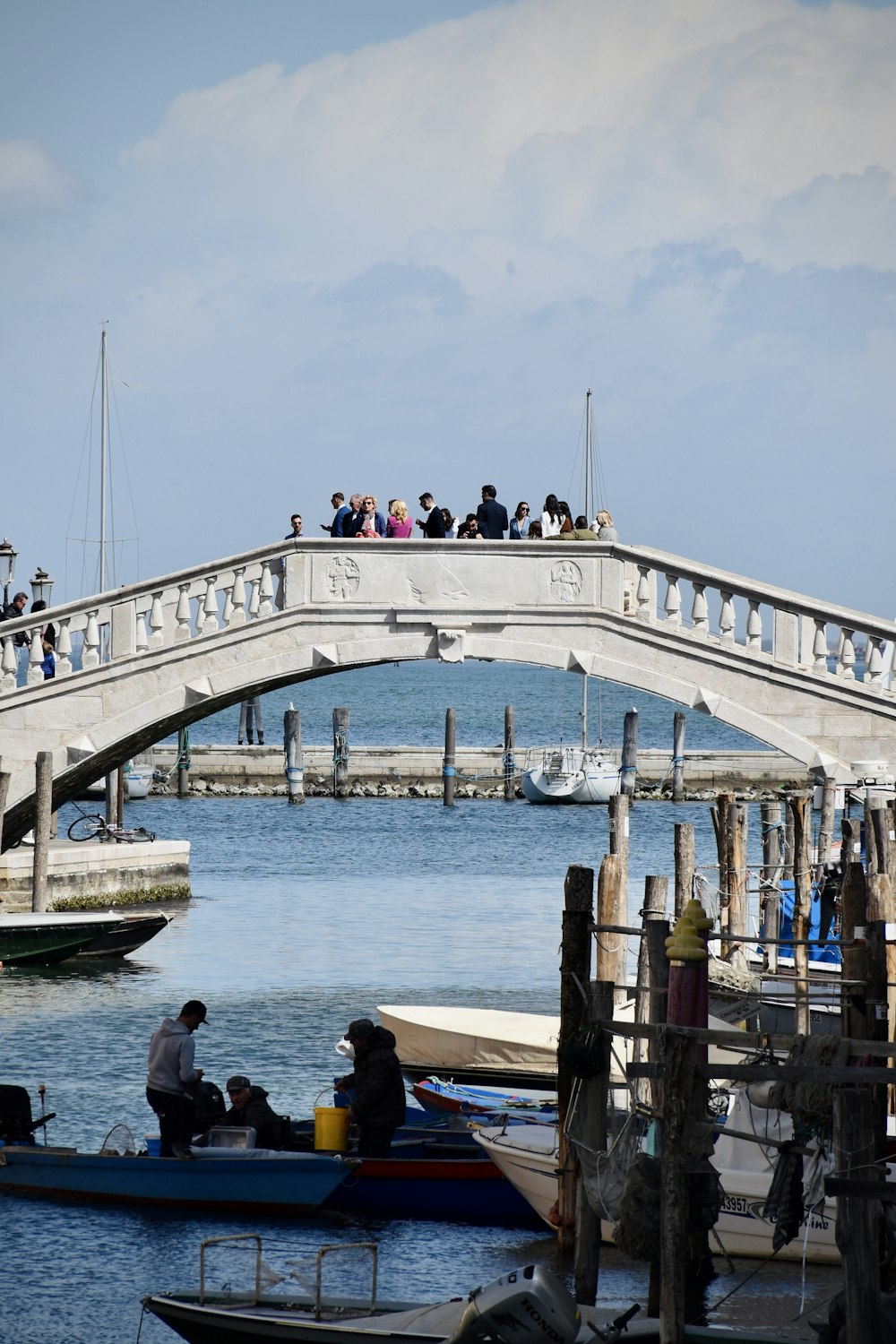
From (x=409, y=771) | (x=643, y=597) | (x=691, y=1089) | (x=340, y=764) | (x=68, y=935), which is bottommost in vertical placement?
(x=68, y=935)

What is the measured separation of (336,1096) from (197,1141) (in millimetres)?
1139

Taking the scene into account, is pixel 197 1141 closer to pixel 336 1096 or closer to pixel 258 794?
pixel 336 1096

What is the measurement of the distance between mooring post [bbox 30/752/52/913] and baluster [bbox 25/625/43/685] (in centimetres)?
69

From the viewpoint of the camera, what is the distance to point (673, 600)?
15945 mm

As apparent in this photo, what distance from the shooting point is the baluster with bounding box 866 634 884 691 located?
50.5ft

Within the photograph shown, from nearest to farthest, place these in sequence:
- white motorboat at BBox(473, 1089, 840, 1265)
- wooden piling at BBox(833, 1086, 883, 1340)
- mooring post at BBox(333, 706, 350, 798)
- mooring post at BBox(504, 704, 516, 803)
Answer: wooden piling at BBox(833, 1086, 883, 1340) < white motorboat at BBox(473, 1089, 840, 1265) < mooring post at BBox(333, 706, 350, 798) < mooring post at BBox(504, 704, 516, 803)

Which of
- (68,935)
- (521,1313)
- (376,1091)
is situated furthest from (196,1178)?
(68,935)

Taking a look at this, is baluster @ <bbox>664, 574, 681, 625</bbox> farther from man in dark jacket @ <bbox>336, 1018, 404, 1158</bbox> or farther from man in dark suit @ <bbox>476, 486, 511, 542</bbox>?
man in dark jacket @ <bbox>336, 1018, 404, 1158</bbox>

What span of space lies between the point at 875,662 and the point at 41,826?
27.9ft

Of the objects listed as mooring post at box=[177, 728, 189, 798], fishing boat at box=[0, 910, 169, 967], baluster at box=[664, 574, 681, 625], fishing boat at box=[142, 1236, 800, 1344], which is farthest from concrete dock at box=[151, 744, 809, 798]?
fishing boat at box=[142, 1236, 800, 1344]

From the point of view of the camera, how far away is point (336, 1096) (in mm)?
12734

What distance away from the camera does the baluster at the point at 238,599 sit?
54.5 feet

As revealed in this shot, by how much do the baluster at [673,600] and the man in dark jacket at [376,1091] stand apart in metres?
5.46

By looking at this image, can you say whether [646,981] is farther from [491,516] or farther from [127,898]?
[127,898]
